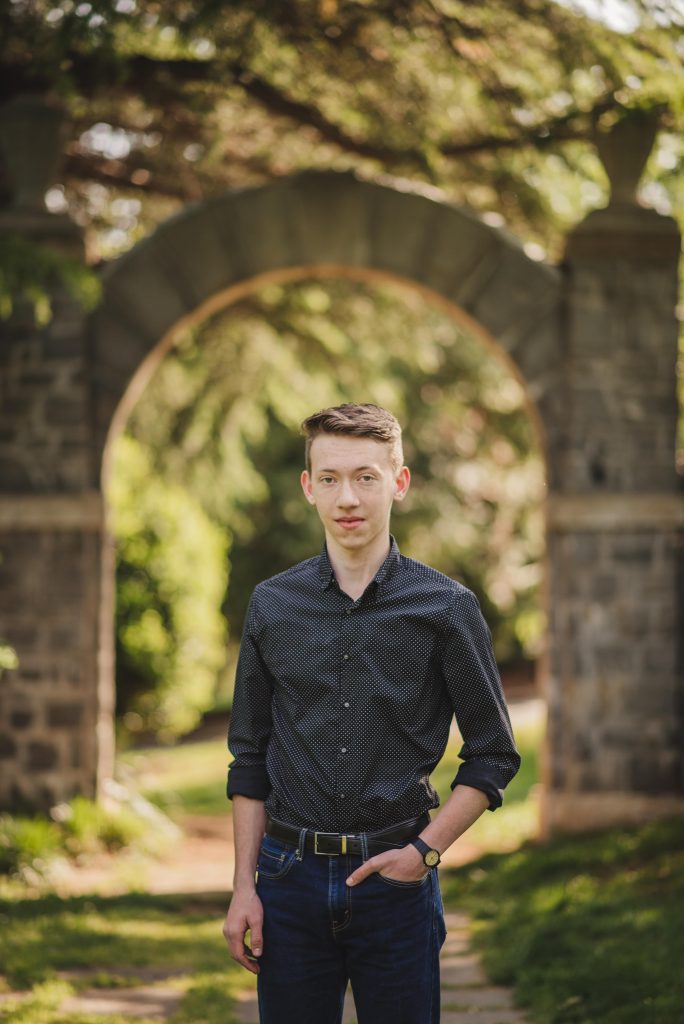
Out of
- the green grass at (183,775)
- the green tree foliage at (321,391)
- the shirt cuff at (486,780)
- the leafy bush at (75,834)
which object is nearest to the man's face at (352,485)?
the shirt cuff at (486,780)

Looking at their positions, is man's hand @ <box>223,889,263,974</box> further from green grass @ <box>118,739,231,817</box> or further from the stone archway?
green grass @ <box>118,739,231,817</box>

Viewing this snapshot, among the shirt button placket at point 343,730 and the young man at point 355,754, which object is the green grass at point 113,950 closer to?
the young man at point 355,754

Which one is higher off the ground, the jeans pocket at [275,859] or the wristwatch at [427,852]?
the wristwatch at [427,852]

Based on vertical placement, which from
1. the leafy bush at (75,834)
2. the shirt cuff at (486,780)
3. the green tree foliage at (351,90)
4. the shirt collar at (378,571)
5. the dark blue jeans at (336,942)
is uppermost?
the green tree foliage at (351,90)

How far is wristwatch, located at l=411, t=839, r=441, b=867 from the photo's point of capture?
2238 mm

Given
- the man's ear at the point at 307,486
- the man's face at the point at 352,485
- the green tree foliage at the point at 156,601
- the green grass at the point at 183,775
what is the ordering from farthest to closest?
1. the green tree foliage at the point at 156,601
2. the green grass at the point at 183,775
3. the man's ear at the point at 307,486
4. the man's face at the point at 352,485

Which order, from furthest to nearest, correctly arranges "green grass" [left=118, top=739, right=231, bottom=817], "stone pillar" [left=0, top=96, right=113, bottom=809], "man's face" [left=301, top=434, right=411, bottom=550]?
1. "green grass" [left=118, top=739, right=231, bottom=817]
2. "stone pillar" [left=0, top=96, right=113, bottom=809]
3. "man's face" [left=301, top=434, right=411, bottom=550]

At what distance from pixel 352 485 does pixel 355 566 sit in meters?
0.17

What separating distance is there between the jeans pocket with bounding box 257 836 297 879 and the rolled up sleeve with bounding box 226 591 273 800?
0.12 meters

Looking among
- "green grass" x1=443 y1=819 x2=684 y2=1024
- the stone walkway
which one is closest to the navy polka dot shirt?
"green grass" x1=443 y1=819 x2=684 y2=1024

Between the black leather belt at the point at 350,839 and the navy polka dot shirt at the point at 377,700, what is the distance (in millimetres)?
18

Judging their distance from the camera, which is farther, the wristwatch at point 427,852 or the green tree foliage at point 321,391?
the green tree foliage at point 321,391

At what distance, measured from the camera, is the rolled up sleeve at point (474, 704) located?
2316 millimetres

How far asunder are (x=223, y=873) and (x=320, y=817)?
18.1ft
